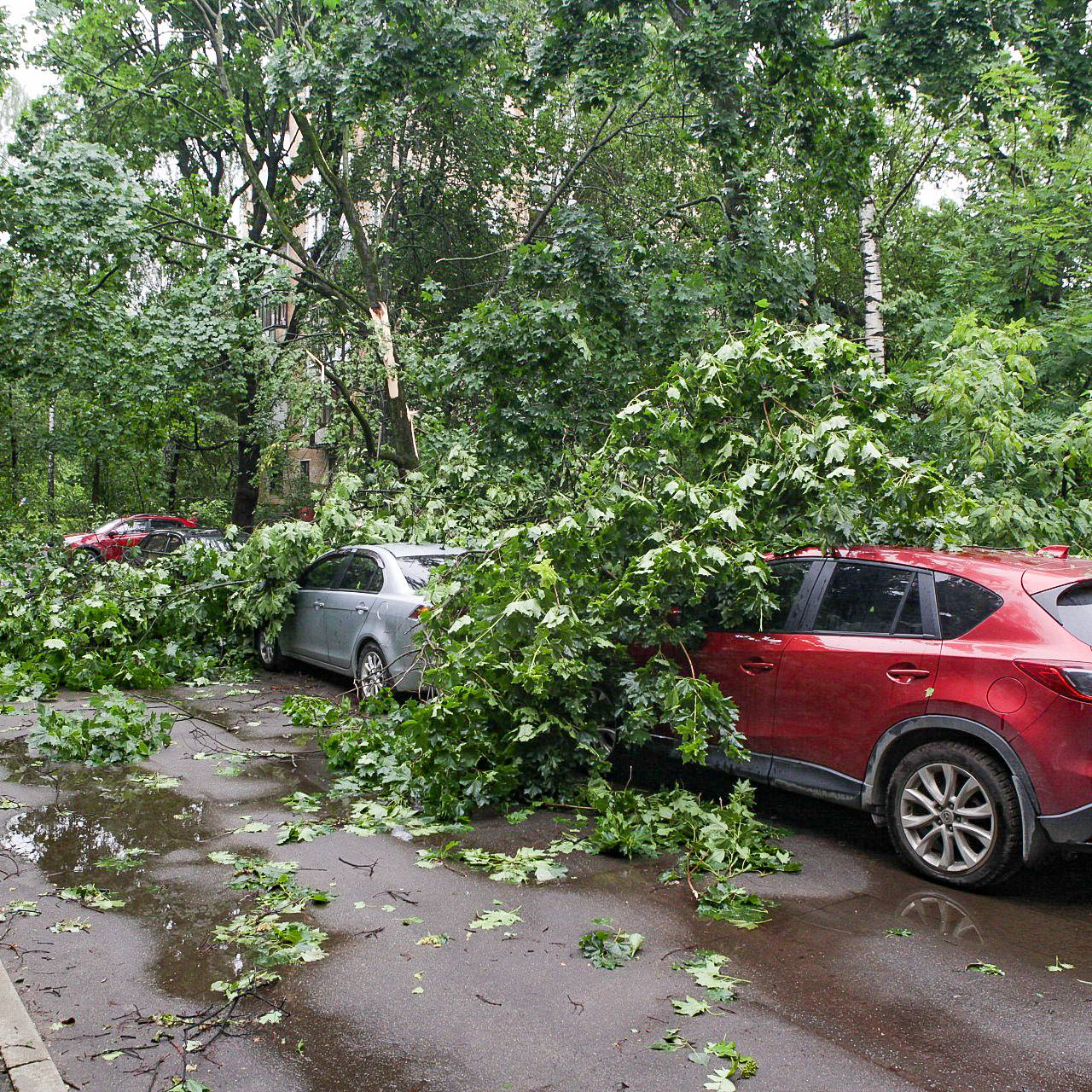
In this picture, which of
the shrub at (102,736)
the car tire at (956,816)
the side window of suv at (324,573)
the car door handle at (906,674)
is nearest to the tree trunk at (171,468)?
the side window of suv at (324,573)

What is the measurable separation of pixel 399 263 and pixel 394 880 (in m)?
20.8

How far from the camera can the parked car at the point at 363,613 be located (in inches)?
368

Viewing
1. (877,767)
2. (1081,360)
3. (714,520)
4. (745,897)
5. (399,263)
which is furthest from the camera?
(399,263)

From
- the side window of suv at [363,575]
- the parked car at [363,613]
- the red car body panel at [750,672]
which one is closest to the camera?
the red car body panel at [750,672]

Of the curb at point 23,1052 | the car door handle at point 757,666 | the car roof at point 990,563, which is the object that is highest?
the car roof at point 990,563

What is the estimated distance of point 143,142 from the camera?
24.2 metres

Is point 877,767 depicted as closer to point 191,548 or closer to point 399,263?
point 191,548

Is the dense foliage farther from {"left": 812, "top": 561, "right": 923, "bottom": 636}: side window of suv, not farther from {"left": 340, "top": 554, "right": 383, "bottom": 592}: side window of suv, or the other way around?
{"left": 340, "top": 554, "right": 383, "bottom": 592}: side window of suv

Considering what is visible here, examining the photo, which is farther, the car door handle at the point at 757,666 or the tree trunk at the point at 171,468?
the tree trunk at the point at 171,468

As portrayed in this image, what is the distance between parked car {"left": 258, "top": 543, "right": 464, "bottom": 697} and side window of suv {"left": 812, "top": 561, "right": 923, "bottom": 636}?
3.32 metres

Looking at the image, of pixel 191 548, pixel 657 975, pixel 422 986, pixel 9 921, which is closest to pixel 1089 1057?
pixel 657 975

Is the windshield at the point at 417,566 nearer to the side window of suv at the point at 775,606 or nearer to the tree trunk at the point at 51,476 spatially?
the side window of suv at the point at 775,606

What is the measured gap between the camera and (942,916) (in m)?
4.89

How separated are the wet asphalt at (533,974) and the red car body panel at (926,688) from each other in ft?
1.91
